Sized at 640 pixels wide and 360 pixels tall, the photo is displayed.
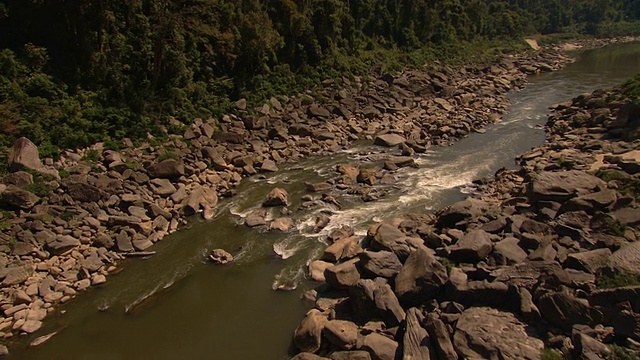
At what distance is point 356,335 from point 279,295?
423cm

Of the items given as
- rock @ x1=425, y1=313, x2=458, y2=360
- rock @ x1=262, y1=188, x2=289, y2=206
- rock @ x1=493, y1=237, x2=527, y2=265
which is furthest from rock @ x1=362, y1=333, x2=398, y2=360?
rock @ x1=262, y1=188, x2=289, y2=206

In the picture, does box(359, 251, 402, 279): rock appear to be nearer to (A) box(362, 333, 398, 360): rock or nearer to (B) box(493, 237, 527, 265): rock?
(A) box(362, 333, 398, 360): rock

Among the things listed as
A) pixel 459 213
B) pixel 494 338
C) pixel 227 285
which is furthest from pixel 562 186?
pixel 227 285

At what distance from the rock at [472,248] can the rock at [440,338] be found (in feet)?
10.4

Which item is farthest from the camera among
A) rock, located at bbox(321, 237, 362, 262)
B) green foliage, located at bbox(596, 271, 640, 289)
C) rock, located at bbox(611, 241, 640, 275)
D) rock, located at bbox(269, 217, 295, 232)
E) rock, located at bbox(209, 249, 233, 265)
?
rock, located at bbox(269, 217, 295, 232)

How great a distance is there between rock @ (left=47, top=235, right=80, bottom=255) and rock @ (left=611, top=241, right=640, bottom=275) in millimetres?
19993

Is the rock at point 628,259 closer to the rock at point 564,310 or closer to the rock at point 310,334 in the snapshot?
the rock at point 564,310

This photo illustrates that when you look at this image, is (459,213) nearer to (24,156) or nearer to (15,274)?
(15,274)

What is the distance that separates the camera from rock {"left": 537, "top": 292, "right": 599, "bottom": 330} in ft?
34.7

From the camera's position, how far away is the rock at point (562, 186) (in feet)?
57.5

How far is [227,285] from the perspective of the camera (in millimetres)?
16656

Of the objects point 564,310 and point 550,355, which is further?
point 564,310

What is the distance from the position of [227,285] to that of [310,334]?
17.3 feet

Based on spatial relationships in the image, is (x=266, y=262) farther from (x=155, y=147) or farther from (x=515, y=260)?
(x=155, y=147)
